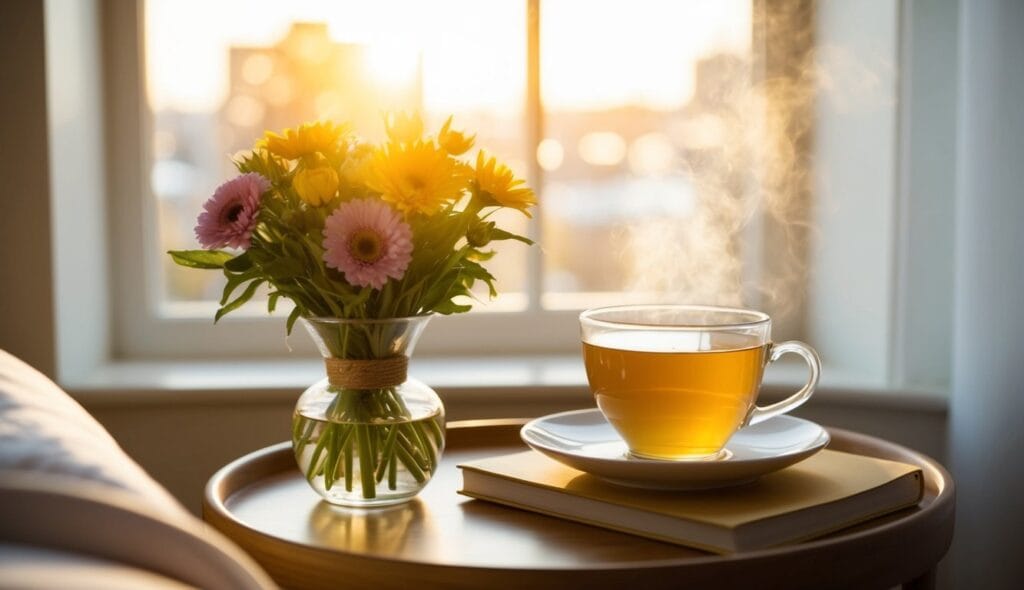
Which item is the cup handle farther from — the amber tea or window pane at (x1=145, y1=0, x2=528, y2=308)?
window pane at (x1=145, y1=0, x2=528, y2=308)

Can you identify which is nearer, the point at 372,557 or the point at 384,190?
the point at 372,557

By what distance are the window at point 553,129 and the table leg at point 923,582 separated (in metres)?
1.07

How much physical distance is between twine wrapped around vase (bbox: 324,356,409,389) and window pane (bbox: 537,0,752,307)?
123cm

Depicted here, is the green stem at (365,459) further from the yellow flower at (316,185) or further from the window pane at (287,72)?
the window pane at (287,72)

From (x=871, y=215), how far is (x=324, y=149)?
124 cm

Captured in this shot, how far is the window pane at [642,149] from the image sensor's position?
85.8 inches

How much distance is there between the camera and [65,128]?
1875mm

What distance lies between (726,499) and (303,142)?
0.47 m

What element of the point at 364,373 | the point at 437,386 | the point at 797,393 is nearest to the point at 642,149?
the point at 437,386

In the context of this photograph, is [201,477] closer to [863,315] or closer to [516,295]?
[516,295]

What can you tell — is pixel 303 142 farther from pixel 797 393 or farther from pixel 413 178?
pixel 797 393

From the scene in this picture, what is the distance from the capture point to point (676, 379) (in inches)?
38.7

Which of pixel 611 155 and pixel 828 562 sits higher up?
pixel 611 155

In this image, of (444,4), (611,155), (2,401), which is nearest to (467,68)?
(444,4)
